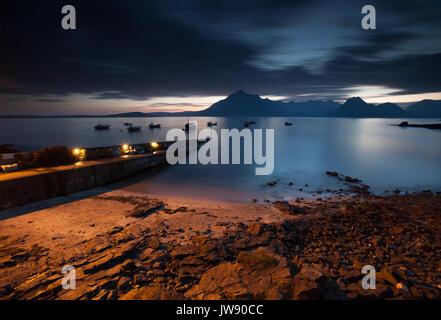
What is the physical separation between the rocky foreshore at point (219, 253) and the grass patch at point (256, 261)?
0.09 ft

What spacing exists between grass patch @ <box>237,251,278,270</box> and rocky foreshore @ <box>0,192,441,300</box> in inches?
1.1

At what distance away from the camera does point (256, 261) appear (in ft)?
17.5

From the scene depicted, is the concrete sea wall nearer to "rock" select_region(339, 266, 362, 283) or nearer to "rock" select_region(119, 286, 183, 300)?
"rock" select_region(119, 286, 183, 300)

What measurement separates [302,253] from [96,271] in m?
6.09

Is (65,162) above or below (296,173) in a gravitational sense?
above

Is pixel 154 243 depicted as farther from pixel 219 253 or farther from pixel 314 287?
pixel 314 287

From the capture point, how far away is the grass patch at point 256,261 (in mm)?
5215

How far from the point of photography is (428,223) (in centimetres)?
872

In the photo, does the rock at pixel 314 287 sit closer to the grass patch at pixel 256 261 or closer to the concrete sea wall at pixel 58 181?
the grass patch at pixel 256 261

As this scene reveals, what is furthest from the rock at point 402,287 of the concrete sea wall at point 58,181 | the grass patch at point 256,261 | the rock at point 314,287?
the concrete sea wall at point 58,181
